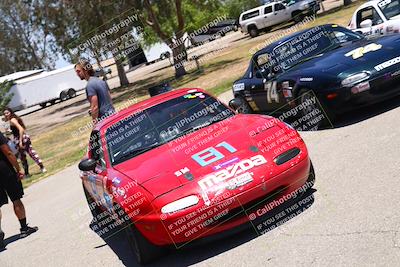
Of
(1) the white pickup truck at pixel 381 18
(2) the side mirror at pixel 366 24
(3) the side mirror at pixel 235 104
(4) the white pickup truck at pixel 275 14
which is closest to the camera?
(3) the side mirror at pixel 235 104

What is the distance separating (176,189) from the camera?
4.61 meters

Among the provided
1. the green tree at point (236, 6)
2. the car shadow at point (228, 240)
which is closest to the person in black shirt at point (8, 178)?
the car shadow at point (228, 240)

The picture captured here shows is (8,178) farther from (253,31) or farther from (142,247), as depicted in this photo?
(253,31)

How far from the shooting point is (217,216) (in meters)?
4.54

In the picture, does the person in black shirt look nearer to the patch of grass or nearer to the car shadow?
the car shadow

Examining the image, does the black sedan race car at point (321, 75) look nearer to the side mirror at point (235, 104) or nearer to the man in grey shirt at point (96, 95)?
the side mirror at point (235, 104)

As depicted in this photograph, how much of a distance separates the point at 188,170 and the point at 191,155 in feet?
1.01

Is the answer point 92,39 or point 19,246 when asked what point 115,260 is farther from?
point 92,39

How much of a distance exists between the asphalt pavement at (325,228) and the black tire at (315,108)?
161mm

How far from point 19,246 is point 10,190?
804 mm

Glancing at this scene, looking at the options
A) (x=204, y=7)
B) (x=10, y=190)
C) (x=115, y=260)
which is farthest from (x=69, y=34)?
(x=115, y=260)

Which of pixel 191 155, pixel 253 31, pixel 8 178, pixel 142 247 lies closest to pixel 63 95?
pixel 253 31

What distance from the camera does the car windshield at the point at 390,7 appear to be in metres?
10.2

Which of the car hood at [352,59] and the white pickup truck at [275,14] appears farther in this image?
the white pickup truck at [275,14]
